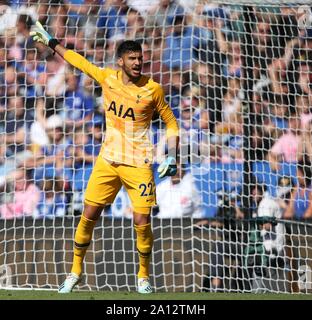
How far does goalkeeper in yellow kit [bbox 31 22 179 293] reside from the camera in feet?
21.0

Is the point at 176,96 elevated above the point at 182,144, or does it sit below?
above

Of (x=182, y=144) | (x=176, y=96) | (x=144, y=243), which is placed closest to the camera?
(x=144, y=243)

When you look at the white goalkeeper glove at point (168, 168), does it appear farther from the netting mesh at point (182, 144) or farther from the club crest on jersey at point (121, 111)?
the netting mesh at point (182, 144)

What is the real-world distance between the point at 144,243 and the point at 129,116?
961 mm

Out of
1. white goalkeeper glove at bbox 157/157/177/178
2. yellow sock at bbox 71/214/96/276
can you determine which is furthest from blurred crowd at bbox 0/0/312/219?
white goalkeeper glove at bbox 157/157/177/178

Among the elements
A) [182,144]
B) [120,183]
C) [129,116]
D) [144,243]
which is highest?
[182,144]

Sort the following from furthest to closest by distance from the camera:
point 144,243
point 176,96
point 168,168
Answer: point 176,96, point 144,243, point 168,168

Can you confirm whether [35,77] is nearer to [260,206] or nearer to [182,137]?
[182,137]

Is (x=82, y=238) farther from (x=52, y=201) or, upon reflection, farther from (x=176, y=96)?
(x=176, y=96)

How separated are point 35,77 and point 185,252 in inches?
102

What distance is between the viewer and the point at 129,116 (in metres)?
6.42

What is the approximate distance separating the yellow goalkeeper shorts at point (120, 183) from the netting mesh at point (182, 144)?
3.08 meters

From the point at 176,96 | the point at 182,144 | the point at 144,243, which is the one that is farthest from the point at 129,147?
the point at 176,96

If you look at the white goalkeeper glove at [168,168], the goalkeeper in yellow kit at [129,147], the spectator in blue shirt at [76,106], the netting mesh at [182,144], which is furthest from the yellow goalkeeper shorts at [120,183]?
the spectator in blue shirt at [76,106]
